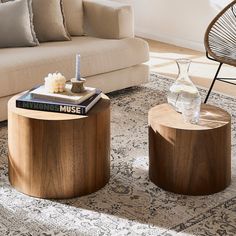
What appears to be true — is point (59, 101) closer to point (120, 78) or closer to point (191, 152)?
point (191, 152)

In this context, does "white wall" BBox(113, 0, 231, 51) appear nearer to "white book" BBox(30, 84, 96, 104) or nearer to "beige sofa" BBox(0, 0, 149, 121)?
"beige sofa" BBox(0, 0, 149, 121)

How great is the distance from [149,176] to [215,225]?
20.0 inches

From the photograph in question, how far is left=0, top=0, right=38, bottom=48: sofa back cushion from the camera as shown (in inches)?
140

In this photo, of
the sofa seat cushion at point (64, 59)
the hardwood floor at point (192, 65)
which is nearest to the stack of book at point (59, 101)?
the sofa seat cushion at point (64, 59)

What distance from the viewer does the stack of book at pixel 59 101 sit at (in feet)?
8.05

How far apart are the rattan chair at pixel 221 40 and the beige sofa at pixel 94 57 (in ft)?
1.73

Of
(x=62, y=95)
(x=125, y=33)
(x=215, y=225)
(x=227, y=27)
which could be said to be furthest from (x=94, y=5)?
(x=215, y=225)

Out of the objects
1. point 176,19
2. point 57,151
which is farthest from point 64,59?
point 176,19

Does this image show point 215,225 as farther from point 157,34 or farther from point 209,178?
point 157,34

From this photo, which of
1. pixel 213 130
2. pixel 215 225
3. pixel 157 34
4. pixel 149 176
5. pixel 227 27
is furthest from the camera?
pixel 157 34

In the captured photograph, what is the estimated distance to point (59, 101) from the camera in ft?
8.20

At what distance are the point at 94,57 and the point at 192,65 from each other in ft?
4.60

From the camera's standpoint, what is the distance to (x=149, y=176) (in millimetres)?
2730

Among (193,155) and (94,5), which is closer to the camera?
(193,155)
